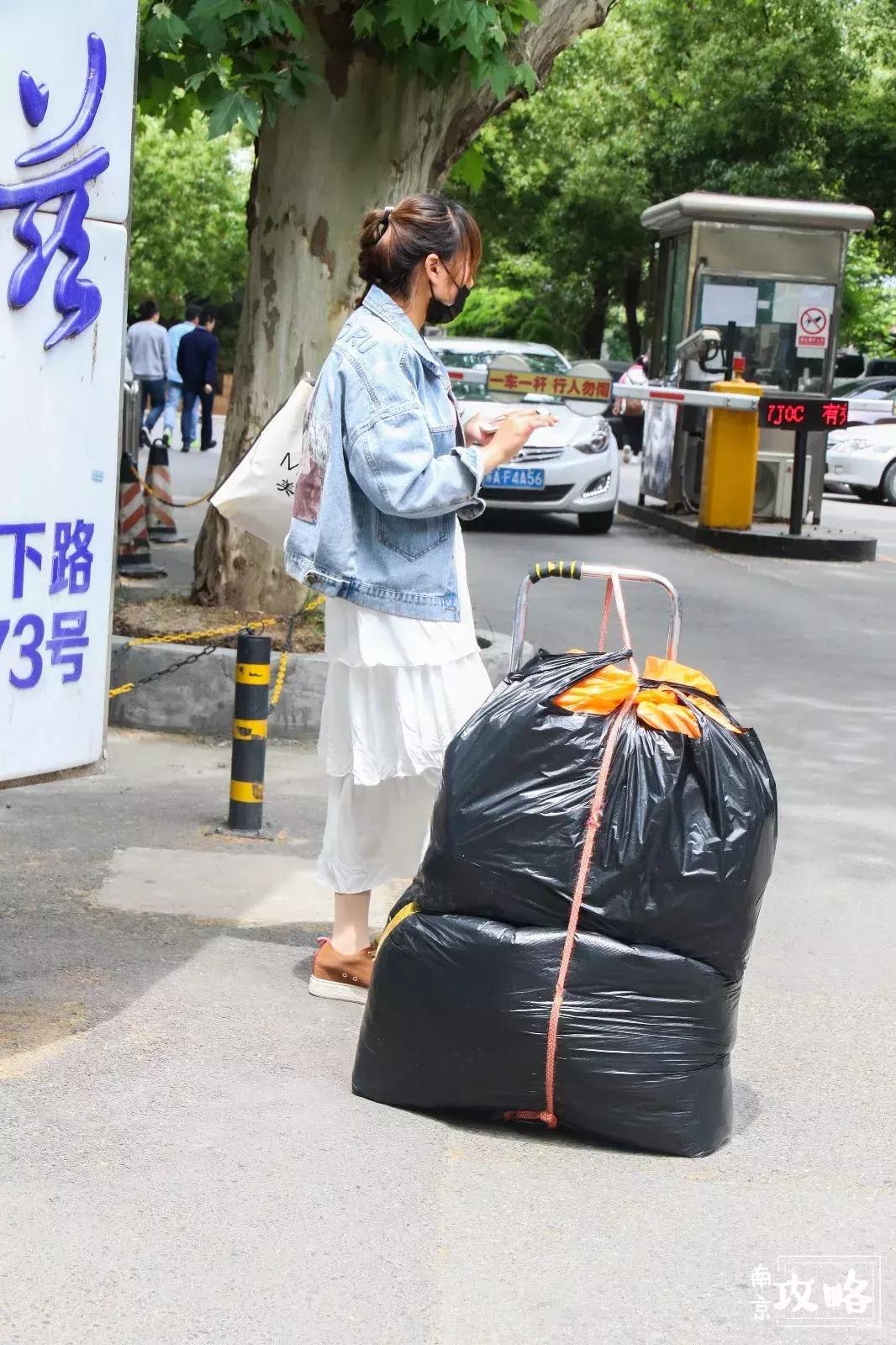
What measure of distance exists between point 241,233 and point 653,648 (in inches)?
1701

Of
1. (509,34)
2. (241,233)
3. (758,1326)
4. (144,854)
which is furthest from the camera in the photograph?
(241,233)

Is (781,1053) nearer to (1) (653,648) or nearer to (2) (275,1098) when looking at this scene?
(2) (275,1098)

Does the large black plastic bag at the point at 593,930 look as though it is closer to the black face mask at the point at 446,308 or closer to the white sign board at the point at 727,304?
the black face mask at the point at 446,308

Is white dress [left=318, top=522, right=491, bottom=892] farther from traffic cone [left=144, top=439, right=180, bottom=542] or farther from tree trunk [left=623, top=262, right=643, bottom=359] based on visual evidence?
tree trunk [left=623, top=262, right=643, bottom=359]

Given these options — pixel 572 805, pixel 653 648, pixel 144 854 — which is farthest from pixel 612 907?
pixel 653 648

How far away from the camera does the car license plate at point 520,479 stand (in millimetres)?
15188

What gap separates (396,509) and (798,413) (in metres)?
11.1

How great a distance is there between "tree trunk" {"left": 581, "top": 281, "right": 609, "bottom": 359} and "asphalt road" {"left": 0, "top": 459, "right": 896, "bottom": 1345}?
3457cm

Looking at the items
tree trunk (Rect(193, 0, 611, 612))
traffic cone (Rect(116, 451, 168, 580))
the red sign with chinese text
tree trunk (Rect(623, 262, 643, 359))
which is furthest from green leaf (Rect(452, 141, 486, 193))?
tree trunk (Rect(623, 262, 643, 359))

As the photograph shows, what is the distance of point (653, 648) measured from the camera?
33.3 feet

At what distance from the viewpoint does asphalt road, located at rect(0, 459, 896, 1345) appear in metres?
3.00

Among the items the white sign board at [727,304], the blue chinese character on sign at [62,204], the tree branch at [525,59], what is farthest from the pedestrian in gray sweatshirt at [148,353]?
the blue chinese character on sign at [62,204]

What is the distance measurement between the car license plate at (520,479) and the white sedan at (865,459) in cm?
764

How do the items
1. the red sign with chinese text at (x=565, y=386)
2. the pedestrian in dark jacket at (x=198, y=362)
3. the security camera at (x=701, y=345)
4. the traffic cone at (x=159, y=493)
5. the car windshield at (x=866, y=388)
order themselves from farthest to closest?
the car windshield at (x=866, y=388), the pedestrian in dark jacket at (x=198, y=362), the security camera at (x=701, y=345), the traffic cone at (x=159, y=493), the red sign with chinese text at (x=565, y=386)
